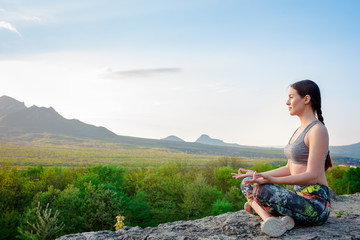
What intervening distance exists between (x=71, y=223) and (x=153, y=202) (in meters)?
8.23

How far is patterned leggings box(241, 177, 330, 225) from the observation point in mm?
3639

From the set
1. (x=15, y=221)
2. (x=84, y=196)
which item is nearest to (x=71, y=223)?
(x=84, y=196)

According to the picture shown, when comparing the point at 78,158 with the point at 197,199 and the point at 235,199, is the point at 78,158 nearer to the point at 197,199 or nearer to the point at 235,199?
the point at 235,199

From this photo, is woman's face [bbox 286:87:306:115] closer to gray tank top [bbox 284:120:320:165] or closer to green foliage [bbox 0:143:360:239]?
gray tank top [bbox 284:120:320:165]

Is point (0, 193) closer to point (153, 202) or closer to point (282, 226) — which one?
point (153, 202)

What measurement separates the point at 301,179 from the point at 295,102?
1.09 meters

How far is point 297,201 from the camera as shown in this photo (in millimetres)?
3621

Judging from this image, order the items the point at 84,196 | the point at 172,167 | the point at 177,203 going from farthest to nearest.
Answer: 1. the point at 172,167
2. the point at 177,203
3. the point at 84,196

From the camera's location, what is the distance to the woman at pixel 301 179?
11.8 feet

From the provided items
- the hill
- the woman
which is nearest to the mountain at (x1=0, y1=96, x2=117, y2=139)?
the hill

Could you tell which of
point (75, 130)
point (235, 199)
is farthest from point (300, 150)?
point (75, 130)

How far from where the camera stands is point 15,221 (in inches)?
655

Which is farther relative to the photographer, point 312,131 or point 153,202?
point 153,202

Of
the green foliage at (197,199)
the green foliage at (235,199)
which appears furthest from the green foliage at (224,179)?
the green foliage at (197,199)
